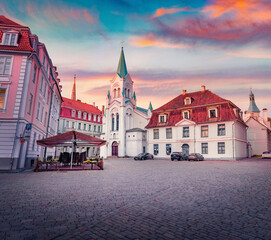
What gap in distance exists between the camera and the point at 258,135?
55.1 metres

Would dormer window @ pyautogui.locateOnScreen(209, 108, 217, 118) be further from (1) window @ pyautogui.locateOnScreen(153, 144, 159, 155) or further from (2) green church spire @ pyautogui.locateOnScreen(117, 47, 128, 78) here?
(2) green church spire @ pyautogui.locateOnScreen(117, 47, 128, 78)

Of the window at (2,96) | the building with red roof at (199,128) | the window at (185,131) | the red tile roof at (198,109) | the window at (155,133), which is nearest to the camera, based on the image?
the window at (2,96)

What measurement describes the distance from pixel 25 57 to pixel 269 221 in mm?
20165

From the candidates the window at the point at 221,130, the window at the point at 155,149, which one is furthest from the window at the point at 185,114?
the window at the point at 155,149

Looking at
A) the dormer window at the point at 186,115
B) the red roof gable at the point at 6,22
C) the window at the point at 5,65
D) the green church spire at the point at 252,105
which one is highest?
the green church spire at the point at 252,105

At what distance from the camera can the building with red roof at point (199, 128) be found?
121 ft

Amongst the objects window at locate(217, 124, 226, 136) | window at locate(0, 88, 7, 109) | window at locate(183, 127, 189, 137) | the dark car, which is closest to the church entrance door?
the dark car

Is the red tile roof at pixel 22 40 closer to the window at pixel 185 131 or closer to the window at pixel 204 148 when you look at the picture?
the window at pixel 185 131

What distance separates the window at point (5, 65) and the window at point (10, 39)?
1.50 m

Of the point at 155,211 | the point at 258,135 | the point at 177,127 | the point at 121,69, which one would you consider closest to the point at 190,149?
the point at 177,127

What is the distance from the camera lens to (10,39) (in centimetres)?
1897

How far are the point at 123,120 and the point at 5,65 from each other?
34971 mm

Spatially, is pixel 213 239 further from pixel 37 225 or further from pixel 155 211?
pixel 37 225

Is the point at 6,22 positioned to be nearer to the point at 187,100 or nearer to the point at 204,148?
the point at 187,100
